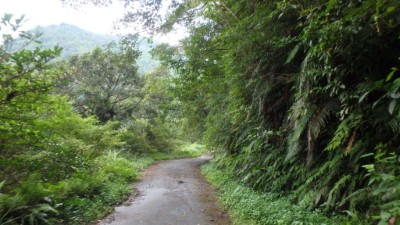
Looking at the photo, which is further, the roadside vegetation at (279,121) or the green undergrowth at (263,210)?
the green undergrowth at (263,210)

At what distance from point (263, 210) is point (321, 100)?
227cm

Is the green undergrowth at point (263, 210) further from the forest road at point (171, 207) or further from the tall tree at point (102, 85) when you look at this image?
the tall tree at point (102, 85)

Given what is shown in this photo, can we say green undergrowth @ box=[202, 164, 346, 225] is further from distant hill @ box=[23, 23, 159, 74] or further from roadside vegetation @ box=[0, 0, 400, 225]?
distant hill @ box=[23, 23, 159, 74]

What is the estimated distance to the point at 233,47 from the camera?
7.16 m

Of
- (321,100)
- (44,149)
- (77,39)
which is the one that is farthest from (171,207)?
(77,39)

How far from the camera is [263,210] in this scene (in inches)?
213

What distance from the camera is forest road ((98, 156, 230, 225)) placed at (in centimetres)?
608

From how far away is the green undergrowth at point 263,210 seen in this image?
446cm

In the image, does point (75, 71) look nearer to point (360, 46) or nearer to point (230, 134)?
point (230, 134)

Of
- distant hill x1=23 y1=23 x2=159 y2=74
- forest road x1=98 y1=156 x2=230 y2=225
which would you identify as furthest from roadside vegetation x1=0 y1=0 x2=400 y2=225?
distant hill x1=23 y1=23 x2=159 y2=74

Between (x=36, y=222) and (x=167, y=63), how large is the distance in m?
8.09

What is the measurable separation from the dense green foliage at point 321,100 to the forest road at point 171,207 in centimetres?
128

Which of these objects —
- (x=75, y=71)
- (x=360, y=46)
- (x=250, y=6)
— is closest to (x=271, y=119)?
(x=250, y=6)

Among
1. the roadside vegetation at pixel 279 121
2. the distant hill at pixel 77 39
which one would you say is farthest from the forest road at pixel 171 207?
the distant hill at pixel 77 39
